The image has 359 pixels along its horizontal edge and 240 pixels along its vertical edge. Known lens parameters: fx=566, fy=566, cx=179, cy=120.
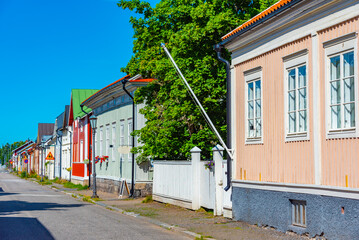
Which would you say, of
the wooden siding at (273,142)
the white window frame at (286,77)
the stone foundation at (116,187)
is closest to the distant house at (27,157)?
the stone foundation at (116,187)

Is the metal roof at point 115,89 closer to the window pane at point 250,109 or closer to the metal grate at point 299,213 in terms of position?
the window pane at point 250,109

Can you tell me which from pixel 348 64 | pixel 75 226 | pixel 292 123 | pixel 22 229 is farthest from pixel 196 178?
pixel 348 64

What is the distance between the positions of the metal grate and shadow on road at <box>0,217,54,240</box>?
17.4 ft

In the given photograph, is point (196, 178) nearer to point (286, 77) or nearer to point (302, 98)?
point (286, 77)

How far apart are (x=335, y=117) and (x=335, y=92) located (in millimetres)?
479

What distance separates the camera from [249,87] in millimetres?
14742

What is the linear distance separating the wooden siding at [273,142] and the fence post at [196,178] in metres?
2.86

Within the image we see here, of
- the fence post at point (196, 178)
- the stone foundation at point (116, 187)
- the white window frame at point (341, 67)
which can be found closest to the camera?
the white window frame at point (341, 67)

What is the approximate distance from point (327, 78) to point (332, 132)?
3.56 feet

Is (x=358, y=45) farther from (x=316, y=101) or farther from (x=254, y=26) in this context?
(x=254, y=26)

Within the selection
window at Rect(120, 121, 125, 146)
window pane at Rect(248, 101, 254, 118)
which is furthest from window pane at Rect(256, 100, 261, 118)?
window at Rect(120, 121, 125, 146)

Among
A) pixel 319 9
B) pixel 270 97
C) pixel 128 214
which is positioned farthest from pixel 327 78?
pixel 128 214

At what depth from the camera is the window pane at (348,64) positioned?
10328mm

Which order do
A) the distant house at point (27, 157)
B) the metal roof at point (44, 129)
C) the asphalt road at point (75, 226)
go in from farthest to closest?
the distant house at point (27, 157) < the metal roof at point (44, 129) < the asphalt road at point (75, 226)
